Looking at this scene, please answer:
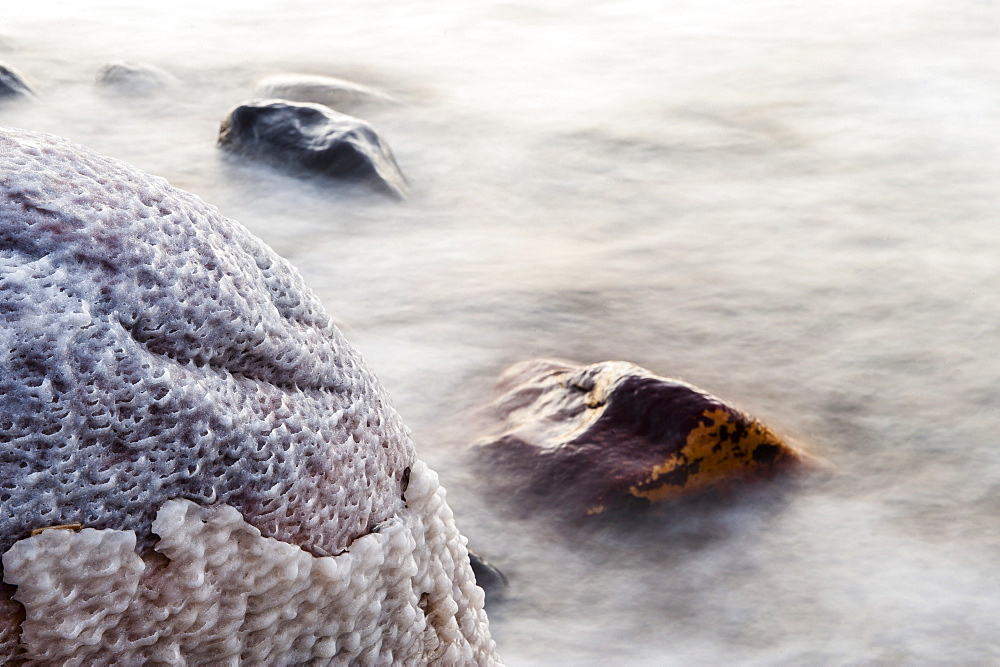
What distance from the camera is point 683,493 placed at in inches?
97.5

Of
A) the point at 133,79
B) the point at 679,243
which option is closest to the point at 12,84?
the point at 133,79

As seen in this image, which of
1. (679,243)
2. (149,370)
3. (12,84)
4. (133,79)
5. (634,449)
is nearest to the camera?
(149,370)

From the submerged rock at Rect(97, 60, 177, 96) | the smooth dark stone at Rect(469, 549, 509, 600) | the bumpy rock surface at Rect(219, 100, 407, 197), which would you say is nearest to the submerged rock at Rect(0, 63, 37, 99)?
the submerged rock at Rect(97, 60, 177, 96)

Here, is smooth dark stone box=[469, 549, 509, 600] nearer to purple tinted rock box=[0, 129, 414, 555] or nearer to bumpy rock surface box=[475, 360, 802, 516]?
bumpy rock surface box=[475, 360, 802, 516]

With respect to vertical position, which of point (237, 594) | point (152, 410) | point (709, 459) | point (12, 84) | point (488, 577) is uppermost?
point (152, 410)

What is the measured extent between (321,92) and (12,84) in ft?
5.35

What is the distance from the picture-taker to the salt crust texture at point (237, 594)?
0.90 meters

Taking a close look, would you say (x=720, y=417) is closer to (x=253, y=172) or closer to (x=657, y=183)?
(x=657, y=183)

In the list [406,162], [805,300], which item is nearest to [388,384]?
[805,300]

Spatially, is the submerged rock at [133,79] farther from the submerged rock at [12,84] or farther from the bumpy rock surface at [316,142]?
the bumpy rock surface at [316,142]

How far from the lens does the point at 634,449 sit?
2.48 metres

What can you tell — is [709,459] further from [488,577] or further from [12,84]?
[12,84]

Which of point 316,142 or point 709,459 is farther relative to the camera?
point 316,142

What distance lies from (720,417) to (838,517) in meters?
0.40
